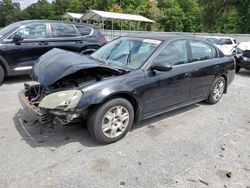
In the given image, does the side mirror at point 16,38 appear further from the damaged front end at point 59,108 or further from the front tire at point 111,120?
the front tire at point 111,120

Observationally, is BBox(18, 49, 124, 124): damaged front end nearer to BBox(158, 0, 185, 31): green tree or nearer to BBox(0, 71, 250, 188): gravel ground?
BBox(0, 71, 250, 188): gravel ground

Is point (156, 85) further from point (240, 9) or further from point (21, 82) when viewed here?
point (240, 9)

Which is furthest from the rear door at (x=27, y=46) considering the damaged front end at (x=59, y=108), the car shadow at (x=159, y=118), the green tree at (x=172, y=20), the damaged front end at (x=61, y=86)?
the green tree at (x=172, y=20)

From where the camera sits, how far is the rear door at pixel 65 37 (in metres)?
7.89

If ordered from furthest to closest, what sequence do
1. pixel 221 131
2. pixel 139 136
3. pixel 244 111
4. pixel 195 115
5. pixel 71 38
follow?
pixel 71 38 → pixel 244 111 → pixel 195 115 → pixel 221 131 → pixel 139 136

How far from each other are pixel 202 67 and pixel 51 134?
3052 millimetres

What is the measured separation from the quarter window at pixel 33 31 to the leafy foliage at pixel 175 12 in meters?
33.7

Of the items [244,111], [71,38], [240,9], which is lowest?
[244,111]

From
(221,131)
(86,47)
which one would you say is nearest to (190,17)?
(86,47)

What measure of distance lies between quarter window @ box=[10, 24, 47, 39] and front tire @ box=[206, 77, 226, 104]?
4851 mm

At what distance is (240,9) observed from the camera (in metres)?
36.2

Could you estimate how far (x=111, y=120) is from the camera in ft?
12.9

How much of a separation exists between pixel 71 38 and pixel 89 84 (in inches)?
189

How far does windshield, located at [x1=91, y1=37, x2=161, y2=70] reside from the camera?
4414 mm
